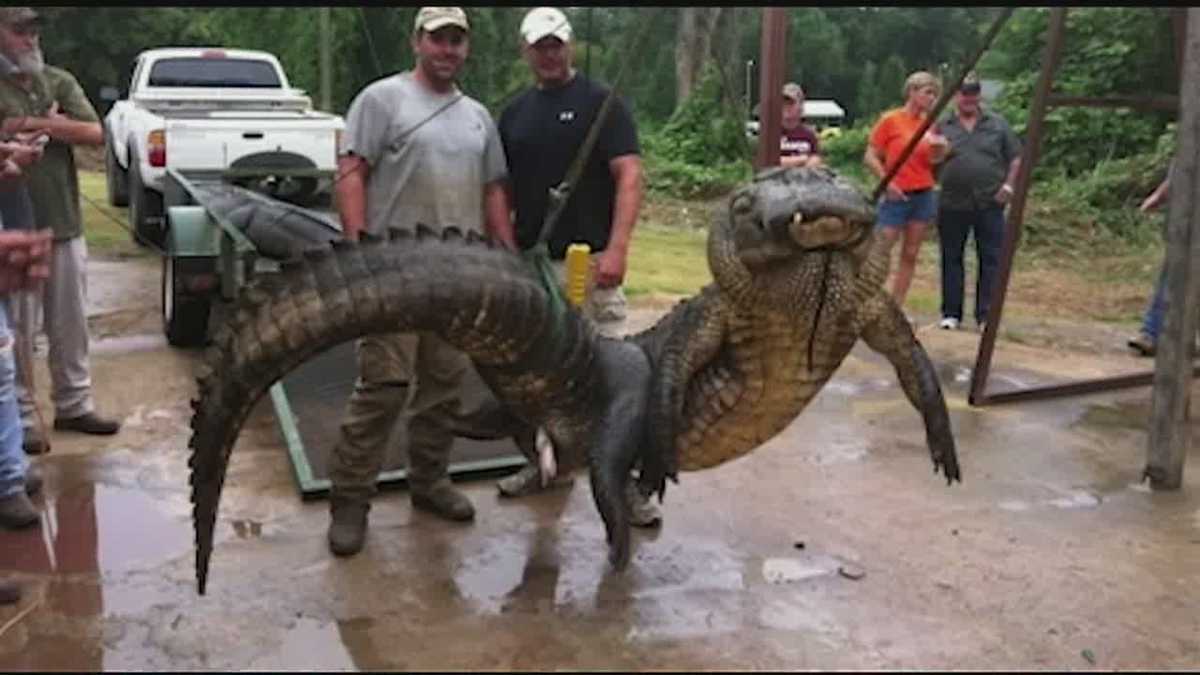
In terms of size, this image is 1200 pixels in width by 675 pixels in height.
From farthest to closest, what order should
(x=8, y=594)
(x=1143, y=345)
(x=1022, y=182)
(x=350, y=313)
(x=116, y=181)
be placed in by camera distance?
(x=116, y=181), (x=1143, y=345), (x=1022, y=182), (x=8, y=594), (x=350, y=313)

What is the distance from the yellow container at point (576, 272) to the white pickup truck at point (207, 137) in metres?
4.51

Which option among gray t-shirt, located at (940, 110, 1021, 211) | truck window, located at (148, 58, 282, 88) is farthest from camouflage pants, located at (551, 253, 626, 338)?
truck window, located at (148, 58, 282, 88)

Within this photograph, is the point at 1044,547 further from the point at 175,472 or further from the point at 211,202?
the point at 211,202

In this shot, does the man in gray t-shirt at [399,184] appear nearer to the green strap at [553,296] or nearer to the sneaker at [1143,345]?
the green strap at [553,296]

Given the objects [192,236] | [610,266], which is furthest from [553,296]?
[192,236]

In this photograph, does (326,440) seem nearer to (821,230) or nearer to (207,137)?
(821,230)

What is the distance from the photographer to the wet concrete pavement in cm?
359

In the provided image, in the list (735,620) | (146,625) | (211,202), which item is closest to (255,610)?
(146,625)

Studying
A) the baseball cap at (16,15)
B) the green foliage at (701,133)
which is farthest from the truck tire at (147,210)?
the green foliage at (701,133)

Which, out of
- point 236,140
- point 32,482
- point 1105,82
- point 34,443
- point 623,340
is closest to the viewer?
point 623,340

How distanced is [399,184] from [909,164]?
4.73 meters

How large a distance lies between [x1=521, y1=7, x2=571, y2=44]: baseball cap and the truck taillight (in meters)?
6.06

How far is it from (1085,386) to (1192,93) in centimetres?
198

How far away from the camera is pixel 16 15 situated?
4.83 metres
